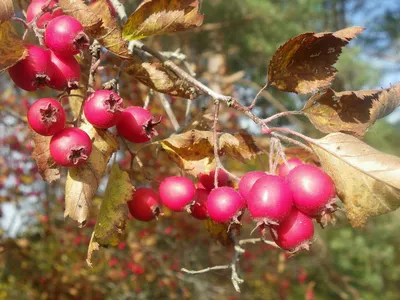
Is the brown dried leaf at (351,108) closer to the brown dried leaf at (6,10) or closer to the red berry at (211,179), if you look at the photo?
the red berry at (211,179)

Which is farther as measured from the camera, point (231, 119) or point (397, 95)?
point (231, 119)

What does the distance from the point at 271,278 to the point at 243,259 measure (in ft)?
3.11

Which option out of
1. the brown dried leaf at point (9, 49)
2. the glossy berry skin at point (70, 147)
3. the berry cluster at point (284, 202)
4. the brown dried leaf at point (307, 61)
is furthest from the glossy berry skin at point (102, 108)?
the brown dried leaf at point (307, 61)

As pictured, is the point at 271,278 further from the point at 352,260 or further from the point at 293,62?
the point at 293,62

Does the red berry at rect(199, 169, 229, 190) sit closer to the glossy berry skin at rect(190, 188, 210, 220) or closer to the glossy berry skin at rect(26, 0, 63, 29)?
the glossy berry skin at rect(190, 188, 210, 220)

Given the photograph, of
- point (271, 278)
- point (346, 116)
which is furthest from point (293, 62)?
point (271, 278)

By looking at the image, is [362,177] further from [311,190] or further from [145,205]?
[145,205]

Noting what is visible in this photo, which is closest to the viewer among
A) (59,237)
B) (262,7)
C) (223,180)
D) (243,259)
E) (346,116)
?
(346,116)

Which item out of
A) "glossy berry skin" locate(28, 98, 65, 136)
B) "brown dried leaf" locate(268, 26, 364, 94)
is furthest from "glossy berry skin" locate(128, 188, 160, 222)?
"brown dried leaf" locate(268, 26, 364, 94)

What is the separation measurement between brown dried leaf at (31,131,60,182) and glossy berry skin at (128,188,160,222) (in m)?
0.22

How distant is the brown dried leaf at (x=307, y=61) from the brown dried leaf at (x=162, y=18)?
0.20m

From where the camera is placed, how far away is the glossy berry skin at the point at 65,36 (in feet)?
2.56

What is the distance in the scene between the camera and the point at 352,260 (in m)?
8.11

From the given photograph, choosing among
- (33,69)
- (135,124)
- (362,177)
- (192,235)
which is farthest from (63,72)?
(192,235)
